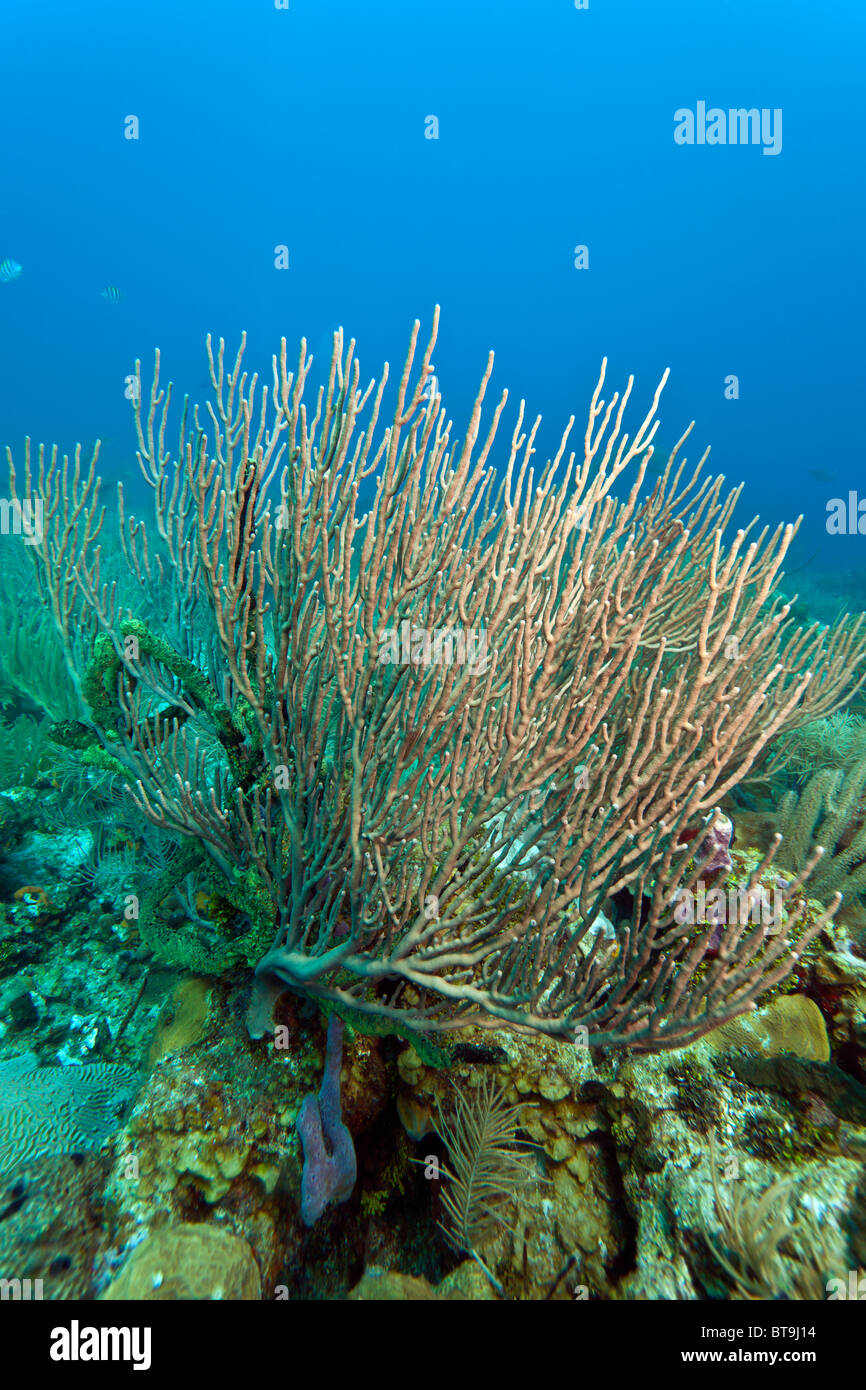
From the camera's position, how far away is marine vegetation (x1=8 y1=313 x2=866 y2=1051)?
6.04 feet

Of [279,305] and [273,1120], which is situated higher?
[279,305]

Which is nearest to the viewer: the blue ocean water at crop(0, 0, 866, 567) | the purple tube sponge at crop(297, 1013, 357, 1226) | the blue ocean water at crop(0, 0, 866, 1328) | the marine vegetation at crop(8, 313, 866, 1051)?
the marine vegetation at crop(8, 313, 866, 1051)

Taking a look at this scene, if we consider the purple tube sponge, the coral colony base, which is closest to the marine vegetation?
the coral colony base

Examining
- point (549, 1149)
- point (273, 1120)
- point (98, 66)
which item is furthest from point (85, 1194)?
point (98, 66)

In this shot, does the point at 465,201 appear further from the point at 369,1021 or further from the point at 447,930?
the point at 369,1021

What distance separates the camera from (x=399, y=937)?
97.7 inches

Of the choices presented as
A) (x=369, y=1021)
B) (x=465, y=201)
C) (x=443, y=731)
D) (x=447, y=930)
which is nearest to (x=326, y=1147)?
(x=369, y=1021)

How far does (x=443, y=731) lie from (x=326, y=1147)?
1810 millimetres

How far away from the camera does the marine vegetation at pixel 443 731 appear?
6.04ft

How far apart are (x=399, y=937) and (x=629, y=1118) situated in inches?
46.1

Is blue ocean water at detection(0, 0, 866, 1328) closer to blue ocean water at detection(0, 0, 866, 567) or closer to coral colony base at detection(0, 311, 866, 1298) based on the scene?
coral colony base at detection(0, 311, 866, 1298)

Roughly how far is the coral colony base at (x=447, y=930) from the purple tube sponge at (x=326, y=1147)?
0.6 inches

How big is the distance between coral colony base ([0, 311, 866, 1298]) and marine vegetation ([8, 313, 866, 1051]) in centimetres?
2
